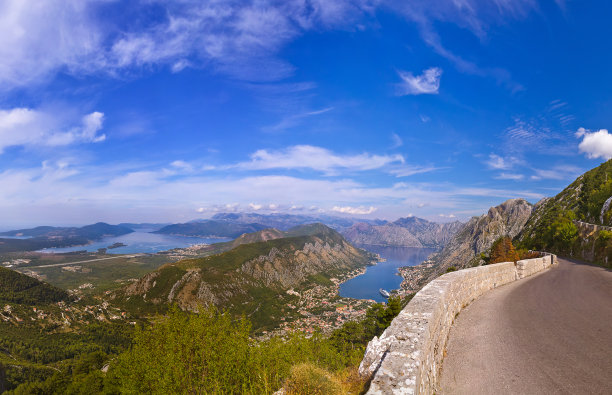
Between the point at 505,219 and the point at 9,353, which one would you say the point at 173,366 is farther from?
the point at 505,219

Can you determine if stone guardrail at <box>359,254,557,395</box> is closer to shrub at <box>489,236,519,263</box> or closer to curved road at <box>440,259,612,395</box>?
curved road at <box>440,259,612,395</box>

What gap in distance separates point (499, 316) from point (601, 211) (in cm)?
4969

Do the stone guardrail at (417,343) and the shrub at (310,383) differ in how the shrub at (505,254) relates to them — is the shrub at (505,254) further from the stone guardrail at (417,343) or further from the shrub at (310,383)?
the shrub at (310,383)

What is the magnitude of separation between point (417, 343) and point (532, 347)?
481cm

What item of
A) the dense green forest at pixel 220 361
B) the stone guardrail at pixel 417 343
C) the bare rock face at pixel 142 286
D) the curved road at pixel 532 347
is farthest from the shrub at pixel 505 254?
the bare rock face at pixel 142 286

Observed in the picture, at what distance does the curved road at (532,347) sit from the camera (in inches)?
215

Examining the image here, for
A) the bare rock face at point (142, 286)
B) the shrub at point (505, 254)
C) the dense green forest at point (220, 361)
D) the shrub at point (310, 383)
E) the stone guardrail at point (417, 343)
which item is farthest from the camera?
the bare rock face at point (142, 286)

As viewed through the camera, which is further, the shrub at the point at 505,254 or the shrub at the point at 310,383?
the shrub at the point at 505,254

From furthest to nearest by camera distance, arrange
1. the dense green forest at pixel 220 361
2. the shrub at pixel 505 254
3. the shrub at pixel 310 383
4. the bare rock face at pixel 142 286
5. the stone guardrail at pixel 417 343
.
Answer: the bare rock face at pixel 142 286, the shrub at pixel 505 254, the dense green forest at pixel 220 361, the shrub at pixel 310 383, the stone guardrail at pixel 417 343

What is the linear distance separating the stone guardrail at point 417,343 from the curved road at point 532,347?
0.54 m

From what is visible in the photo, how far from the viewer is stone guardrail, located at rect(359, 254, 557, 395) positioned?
393 cm

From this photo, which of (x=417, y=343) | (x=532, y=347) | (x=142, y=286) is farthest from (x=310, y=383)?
(x=142, y=286)

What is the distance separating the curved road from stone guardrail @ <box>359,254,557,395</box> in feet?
1.76

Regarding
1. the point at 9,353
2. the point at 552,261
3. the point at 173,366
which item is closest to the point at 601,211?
the point at 552,261
